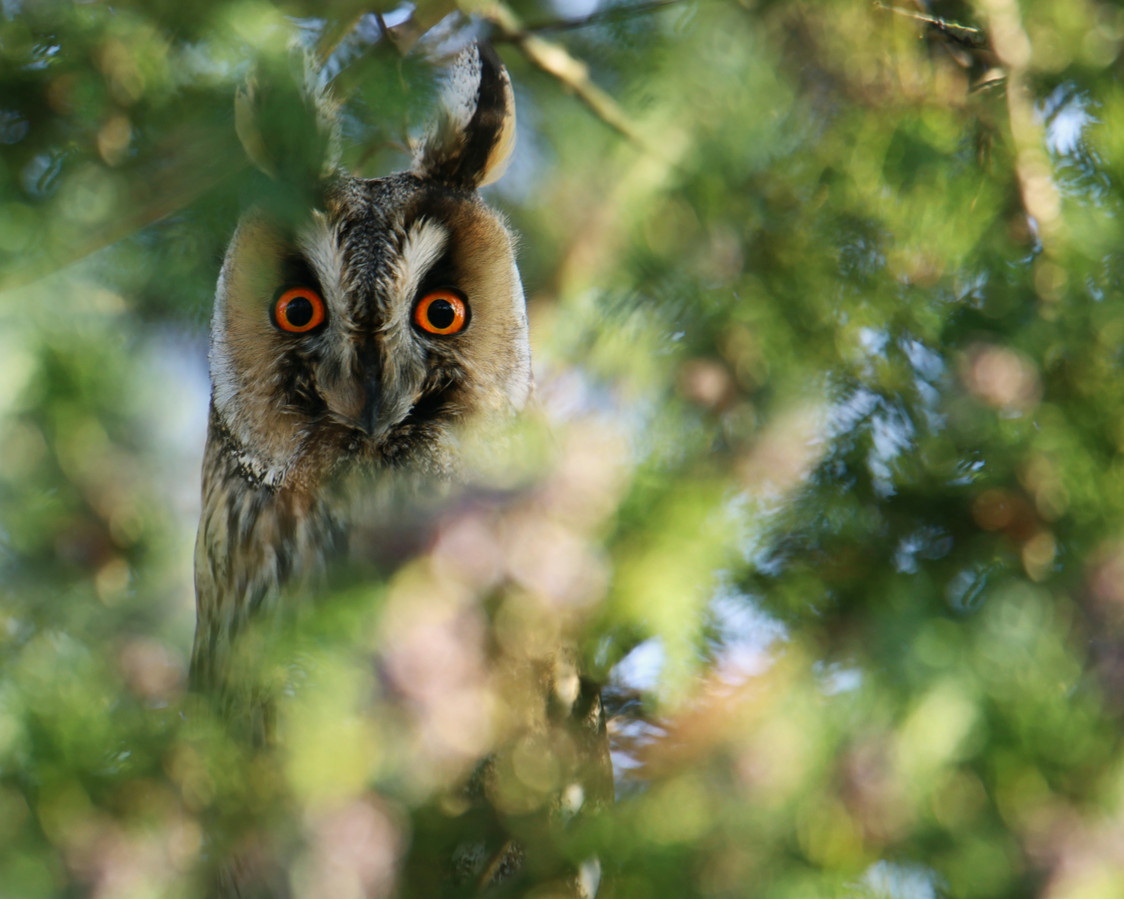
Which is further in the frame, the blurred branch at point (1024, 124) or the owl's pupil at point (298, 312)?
the owl's pupil at point (298, 312)

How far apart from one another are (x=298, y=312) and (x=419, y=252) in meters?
0.24

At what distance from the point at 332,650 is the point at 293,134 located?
0.50 meters

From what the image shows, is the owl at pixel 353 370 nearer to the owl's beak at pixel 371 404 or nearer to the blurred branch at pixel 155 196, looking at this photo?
the owl's beak at pixel 371 404

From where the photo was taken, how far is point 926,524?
116 centimetres

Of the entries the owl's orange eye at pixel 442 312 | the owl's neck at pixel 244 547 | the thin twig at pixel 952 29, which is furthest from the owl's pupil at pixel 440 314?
the thin twig at pixel 952 29

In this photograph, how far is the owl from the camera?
1450 millimetres

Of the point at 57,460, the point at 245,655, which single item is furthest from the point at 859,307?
the point at 57,460

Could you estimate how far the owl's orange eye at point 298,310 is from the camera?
1521 millimetres

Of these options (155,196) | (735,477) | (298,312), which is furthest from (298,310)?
(735,477)

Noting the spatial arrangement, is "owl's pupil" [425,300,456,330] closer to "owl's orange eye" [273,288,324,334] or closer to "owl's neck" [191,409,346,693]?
"owl's orange eye" [273,288,324,334]

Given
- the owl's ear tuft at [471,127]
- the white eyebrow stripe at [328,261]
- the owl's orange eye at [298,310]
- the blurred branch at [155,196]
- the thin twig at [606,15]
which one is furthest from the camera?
the owl's ear tuft at [471,127]

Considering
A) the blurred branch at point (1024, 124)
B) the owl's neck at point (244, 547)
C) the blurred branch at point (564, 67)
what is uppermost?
the blurred branch at point (1024, 124)

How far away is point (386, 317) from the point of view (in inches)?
57.6

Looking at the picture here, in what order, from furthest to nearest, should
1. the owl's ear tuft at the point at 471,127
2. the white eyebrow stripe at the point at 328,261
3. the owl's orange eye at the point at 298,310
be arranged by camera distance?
the owl's ear tuft at the point at 471,127
the owl's orange eye at the point at 298,310
the white eyebrow stripe at the point at 328,261
